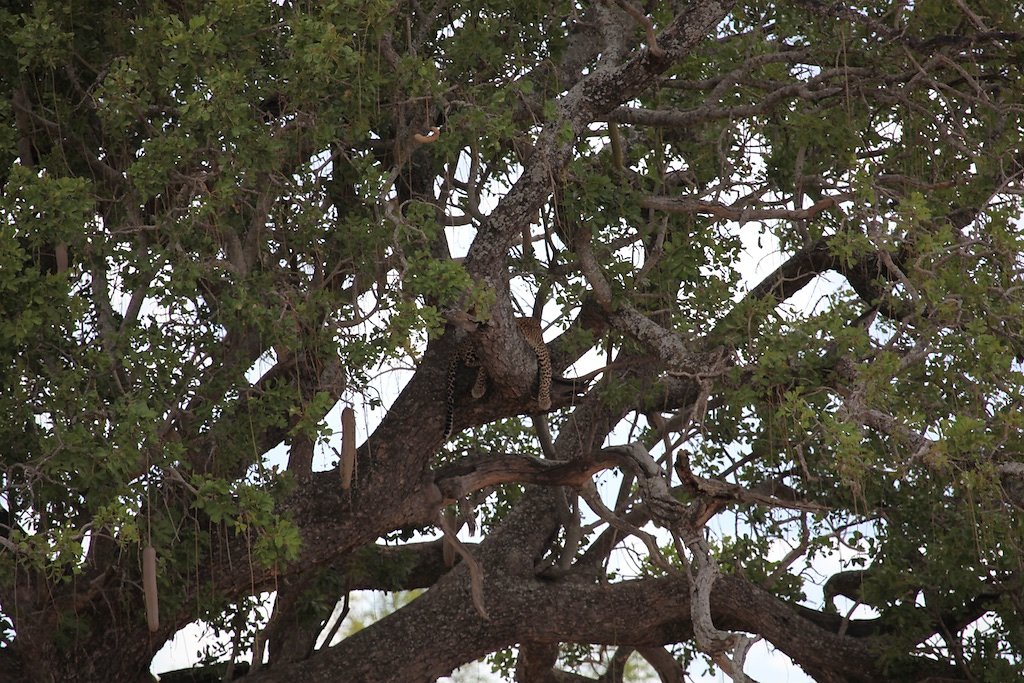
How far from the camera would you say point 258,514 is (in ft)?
17.3

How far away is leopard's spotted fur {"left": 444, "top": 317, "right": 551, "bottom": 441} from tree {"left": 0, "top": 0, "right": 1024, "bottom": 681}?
33mm

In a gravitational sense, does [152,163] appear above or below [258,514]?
above

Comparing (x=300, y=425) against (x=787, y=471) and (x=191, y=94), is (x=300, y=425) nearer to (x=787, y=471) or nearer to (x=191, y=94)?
(x=191, y=94)

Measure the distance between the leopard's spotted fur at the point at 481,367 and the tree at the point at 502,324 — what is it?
33mm

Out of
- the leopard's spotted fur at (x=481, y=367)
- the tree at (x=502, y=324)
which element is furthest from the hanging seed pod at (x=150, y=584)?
the leopard's spotted fur at (x=481, y=367)

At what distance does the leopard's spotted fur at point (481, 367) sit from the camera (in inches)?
251

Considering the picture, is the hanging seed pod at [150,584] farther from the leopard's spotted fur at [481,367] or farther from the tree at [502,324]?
the leopard's spotted fur at [481,367]

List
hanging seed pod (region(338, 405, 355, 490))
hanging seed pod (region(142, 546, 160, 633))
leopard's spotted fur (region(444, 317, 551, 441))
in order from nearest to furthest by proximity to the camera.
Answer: hanging seed pod (region(142, 546, 160, 633)) < hanging seed pod (region(338, 405, 355, 490)) < leopard's spotted fur (region(444, 317, 551, 441))

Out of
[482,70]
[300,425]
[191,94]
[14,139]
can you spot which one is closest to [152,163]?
[191,94]

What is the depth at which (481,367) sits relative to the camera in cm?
627

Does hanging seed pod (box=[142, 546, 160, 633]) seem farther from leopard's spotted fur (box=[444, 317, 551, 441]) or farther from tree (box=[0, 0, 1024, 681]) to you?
leopard's spotted fur (box=[444, 317, 551, 441])

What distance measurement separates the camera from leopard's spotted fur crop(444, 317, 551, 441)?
20.9ft

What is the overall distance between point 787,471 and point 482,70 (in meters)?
2.72

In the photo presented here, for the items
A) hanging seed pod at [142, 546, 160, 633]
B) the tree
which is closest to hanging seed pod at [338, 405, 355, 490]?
the tree
